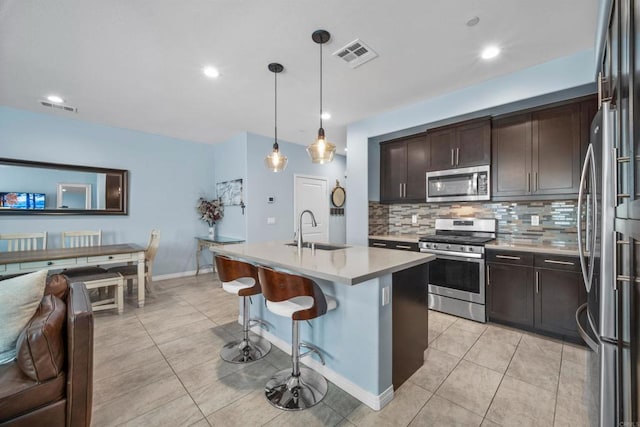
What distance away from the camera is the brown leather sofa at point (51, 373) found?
4.02 ft

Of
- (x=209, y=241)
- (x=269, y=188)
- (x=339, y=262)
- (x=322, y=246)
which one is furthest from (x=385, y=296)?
(x=209, y=241)

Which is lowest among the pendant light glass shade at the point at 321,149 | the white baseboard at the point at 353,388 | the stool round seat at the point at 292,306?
the white baseboard at the point at 353,388

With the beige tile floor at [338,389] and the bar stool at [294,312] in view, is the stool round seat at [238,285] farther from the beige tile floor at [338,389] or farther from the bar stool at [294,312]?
the beige tile floor at [338,389]

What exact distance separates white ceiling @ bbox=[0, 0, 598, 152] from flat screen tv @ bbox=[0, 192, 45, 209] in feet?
3.98

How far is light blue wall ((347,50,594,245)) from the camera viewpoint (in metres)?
2.52

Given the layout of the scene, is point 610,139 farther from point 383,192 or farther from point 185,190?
point 185,190

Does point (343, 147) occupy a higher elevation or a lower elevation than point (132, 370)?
higher

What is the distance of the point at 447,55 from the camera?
8.18 feet

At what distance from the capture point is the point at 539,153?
2.87 metres

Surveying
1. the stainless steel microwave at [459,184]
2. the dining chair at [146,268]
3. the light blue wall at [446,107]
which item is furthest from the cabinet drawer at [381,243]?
the dining chair at [146,268]

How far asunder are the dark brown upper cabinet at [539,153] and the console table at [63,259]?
181 inches

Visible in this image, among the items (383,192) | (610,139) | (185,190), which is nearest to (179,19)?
(610,139)

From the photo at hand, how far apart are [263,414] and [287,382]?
0.84 feet

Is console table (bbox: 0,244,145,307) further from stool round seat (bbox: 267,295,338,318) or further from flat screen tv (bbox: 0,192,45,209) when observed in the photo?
stool round seat (bbox: 267,295,338,318)
